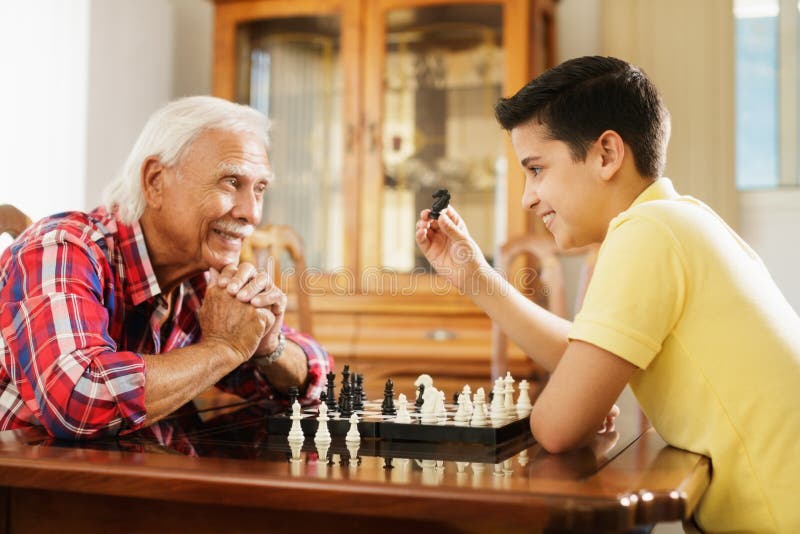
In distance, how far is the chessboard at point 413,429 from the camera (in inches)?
45.9

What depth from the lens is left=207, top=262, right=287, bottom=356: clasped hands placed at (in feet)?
4.99

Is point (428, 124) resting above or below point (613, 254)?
above

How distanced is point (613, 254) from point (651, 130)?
0.31 m

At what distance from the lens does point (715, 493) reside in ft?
3.52

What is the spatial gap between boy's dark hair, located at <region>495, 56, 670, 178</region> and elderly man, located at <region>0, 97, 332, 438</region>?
0.60 metres

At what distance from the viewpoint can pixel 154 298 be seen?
1683 millimetres

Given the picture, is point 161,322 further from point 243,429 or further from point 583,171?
point 583,171

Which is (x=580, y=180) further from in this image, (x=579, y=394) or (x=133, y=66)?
(x=133, y=66)

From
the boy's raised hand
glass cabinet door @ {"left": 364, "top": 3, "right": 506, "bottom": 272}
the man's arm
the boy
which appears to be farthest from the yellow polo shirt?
glass cabinet door @ {"left": 364, "top": 3, "right": 506, "bottom": 272}

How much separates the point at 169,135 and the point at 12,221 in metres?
0.44

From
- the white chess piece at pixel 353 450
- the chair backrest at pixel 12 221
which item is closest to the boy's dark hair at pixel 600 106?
the white chess piece at pixel 353 450

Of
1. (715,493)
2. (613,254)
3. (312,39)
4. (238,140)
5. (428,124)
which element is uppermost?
(312,39)

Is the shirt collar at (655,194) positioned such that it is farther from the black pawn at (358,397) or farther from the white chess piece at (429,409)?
the black pawn at (358,397)

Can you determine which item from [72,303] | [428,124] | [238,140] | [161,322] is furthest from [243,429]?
[428,124]
